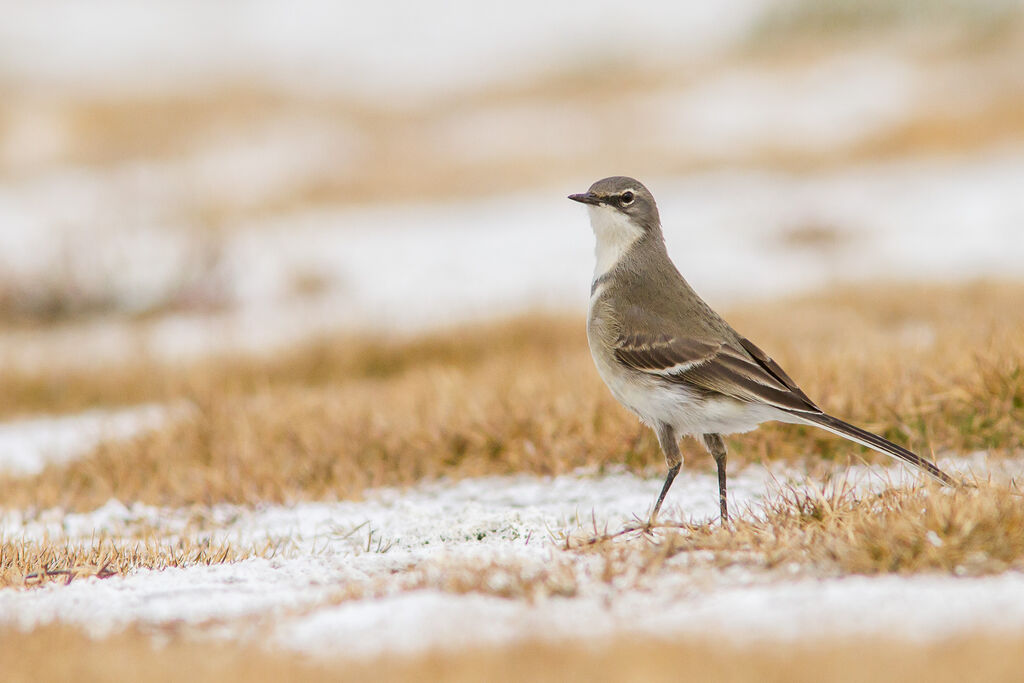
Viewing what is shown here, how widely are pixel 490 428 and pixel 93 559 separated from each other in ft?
7.82

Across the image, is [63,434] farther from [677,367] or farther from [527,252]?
[527,252]

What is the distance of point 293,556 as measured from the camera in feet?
13.0

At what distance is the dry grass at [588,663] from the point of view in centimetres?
214

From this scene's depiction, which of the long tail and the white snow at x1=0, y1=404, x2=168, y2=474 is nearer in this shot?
the long tail

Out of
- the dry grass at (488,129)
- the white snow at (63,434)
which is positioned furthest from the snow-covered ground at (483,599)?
the dry grass at (488,129)

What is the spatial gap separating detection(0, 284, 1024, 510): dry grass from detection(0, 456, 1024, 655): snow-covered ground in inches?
42.9

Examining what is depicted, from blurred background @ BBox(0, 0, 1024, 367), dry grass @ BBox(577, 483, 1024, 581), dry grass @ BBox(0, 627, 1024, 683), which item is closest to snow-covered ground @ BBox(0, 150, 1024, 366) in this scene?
blurred background @ BBox(0, 0, 1024, 367)

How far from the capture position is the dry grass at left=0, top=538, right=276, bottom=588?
3.56 metres

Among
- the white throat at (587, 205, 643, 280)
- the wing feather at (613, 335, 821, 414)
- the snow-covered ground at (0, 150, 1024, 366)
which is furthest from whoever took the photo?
the snow-covered ground at (0, 150, 1024, 366)

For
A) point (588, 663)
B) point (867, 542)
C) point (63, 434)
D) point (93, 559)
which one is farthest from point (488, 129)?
point (588, 663)

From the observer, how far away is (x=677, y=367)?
165 inches

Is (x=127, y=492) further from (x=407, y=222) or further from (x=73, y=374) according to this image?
(x=407, y=222)

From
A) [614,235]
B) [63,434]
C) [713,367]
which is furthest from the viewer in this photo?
[63,434]

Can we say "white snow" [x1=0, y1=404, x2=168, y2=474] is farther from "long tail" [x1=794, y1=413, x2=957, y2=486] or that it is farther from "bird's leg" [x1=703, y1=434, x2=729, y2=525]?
"long tail" [x1=794, y1=413, x2=957, y2=486]
